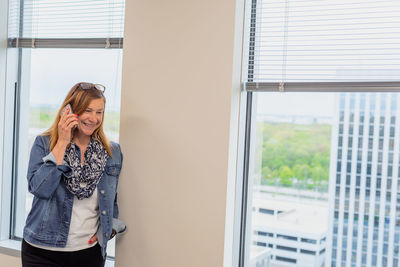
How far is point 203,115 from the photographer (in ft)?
7.01

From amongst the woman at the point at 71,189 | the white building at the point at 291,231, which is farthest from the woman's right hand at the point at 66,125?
the white building at the point at 291,231

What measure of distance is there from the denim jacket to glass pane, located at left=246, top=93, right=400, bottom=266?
77 cm

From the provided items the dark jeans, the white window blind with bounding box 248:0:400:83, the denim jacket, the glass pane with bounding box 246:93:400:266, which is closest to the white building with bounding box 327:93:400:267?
the glass pane with bounding box 246:93:400:266

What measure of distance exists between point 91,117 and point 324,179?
3.97 ft

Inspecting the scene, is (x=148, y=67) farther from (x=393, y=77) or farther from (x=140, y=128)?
(x=393, y=77)

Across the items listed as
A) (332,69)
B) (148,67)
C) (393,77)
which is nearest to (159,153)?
(148,67)

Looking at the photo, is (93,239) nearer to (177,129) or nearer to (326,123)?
(177,129)

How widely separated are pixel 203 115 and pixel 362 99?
31.4 inches

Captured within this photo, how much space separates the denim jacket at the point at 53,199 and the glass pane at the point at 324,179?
0.77m

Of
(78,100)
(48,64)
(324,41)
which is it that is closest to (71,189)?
(78,100)

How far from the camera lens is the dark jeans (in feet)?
6.76

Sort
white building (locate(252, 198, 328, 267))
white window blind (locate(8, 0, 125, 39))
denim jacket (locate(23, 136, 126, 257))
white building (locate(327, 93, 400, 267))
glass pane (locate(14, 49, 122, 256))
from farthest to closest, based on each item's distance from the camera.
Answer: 1. glass pane (locate(14, 49, 122, 256))
2. white window blind (locate(8, 0, 125, 39))
3. white building (locate(252, 198, 328, 267))
4. white building (locate(327, 93, 400, 267))
5. denim jacket (locate(23, 136, 126, 257))

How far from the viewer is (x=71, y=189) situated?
2.02 metres

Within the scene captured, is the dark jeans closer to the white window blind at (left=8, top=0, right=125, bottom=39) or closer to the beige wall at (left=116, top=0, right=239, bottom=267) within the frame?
the beige wall at (left=116, top=0, right=239, bottom=267)
